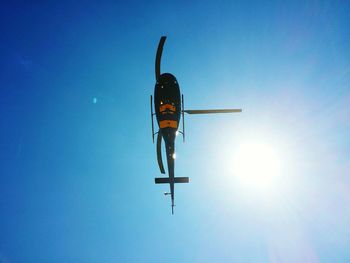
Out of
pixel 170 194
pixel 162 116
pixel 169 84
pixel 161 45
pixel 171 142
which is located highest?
pixel 161 45

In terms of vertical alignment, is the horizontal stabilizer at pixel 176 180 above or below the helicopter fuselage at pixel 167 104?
below

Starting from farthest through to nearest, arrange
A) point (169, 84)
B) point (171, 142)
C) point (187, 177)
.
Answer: point (187, 177), point (171, 142), point (169, 84)

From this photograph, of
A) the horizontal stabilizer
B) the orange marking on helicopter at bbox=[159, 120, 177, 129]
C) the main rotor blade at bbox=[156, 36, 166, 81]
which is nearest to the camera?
the main rotor blade at bbox=[156, 36, 166, 81]

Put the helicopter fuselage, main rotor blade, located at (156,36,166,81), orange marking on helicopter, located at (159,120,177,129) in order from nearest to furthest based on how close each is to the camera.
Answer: the helicopter fuselage, main rotor blade, located at (156,36,166,81), orange marking on helicopter, located at (159,120,177,129)

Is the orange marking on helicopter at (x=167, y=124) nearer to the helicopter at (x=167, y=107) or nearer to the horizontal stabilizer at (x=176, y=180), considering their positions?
the helicopter at (x=167, y=107)

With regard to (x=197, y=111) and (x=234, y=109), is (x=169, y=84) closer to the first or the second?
(x=197, y=111)

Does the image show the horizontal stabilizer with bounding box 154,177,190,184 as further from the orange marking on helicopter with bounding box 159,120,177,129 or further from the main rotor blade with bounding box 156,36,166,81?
the main rotor blade with bounding box 156,36,166,81

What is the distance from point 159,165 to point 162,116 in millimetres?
5352

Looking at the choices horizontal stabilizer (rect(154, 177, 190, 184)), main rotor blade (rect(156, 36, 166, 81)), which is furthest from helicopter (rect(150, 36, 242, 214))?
horizontal stabilizer (rect(154, 177, 190, 184))

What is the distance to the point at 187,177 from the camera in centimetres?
3219

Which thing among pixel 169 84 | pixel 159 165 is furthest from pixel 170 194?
pixel 169 84

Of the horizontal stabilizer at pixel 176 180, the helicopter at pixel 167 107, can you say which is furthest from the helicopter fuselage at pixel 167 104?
the horizontal stabilizer at pixel 176 180

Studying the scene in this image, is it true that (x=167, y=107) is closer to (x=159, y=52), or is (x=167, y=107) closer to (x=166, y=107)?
(x=166, y=107)

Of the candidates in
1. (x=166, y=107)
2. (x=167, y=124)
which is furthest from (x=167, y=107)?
(x=167, y=124)
